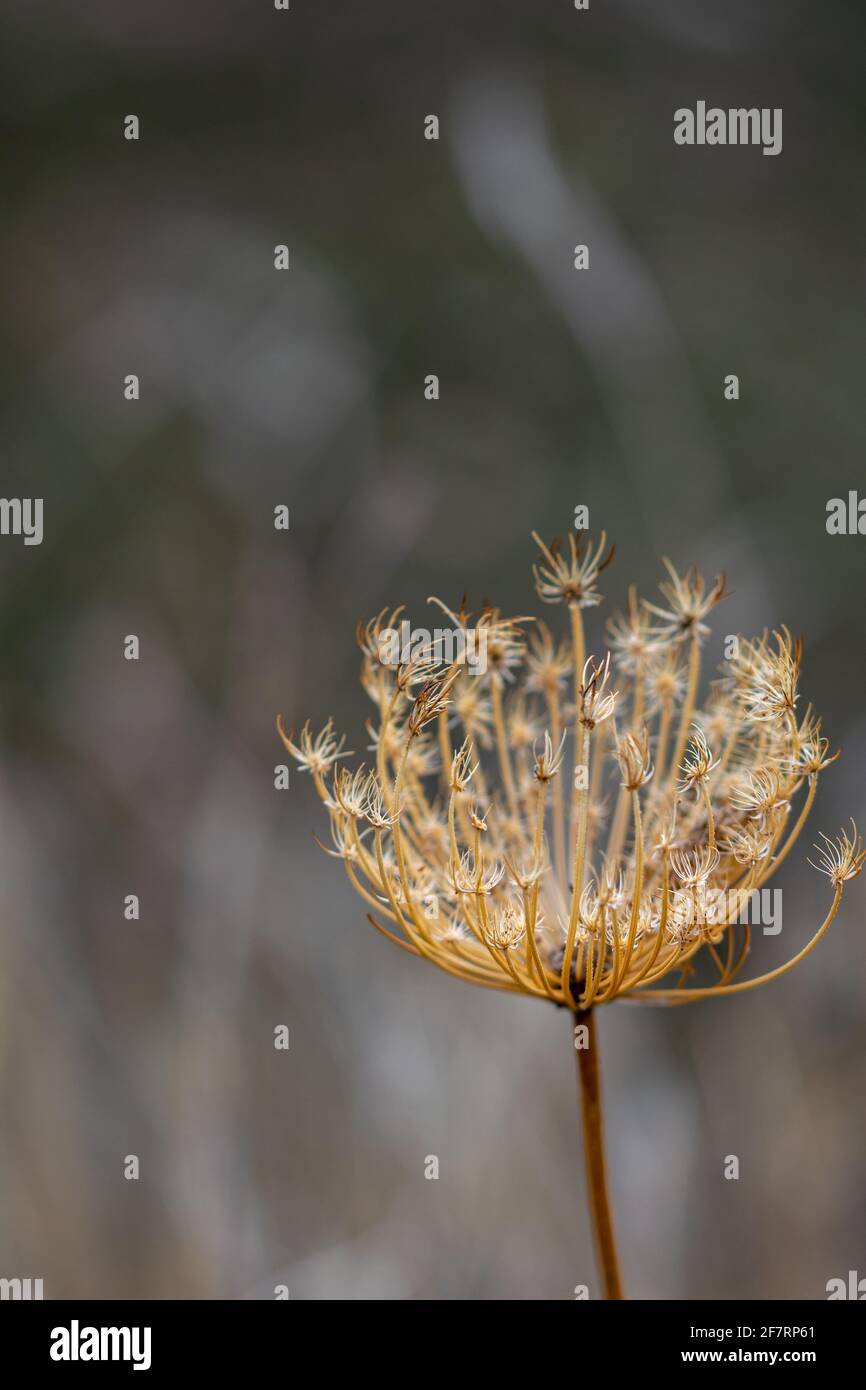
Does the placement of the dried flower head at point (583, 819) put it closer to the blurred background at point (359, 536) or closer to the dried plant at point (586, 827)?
the dried plant at point (586, 827)

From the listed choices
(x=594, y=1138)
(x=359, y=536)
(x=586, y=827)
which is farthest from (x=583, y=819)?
(x=359, y=536)

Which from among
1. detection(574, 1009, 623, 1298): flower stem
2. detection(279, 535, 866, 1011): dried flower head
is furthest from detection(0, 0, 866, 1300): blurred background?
detection(574, 1009, 623, 1298): flower stem

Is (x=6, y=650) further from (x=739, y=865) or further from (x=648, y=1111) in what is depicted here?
(x=739, y=865)

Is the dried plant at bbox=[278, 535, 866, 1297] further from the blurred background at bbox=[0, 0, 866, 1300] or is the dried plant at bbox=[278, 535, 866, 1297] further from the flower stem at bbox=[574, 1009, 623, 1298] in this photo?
the blurred background at bbox=[0, 0, 866, 1300]

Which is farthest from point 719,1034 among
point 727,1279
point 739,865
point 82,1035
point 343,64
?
point 343,64

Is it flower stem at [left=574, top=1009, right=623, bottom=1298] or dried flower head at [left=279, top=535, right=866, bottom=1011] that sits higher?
dried flower head at [left=279, top=535, right=866, bottom=1011]

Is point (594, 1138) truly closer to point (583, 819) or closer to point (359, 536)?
point (583, 819)
